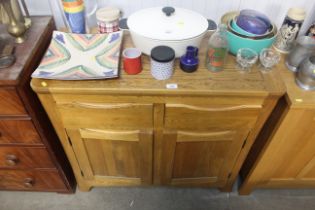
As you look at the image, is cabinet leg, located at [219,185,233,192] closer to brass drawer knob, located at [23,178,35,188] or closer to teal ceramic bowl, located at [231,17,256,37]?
teal ceramic bowl, located at [231,17,256,37]

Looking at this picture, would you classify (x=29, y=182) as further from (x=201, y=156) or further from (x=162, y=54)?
(x=162, y=54)

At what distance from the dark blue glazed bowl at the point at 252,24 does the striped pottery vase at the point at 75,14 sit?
572 mm

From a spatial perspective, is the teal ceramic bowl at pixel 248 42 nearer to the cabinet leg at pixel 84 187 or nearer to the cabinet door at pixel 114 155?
the cabinet door at pixel 114 155

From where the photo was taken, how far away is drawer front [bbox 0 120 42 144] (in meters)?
0.92

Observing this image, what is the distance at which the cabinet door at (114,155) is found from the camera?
3.20 ft

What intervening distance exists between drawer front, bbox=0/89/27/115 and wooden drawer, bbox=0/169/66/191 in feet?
1.35

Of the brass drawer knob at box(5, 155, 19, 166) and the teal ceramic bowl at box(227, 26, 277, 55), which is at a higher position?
the teal ceramic bowl at box(227, 26, 277, 55)

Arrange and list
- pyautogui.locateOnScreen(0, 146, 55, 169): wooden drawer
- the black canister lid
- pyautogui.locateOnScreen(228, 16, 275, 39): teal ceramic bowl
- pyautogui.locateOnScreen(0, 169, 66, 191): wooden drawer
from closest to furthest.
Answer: the black canister lid < pyautogui.locateOnScreen(228, 16, 275, 39): teal ceramic bowl < pyautogui.locateOnScreen(0, 146, 55, 169): wooden drawer < pyautogui.locateOnScreen(0, 169, 66, 191): wooden drawer

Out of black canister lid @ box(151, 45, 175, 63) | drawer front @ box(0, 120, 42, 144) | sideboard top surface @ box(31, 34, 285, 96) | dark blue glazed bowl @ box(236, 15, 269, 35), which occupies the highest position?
dark blue glazed bowl @ box(236, 15, 269, 35)

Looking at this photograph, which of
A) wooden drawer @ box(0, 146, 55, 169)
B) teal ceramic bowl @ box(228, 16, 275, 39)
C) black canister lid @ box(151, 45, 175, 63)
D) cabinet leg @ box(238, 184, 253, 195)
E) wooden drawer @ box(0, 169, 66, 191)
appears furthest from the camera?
cabinet leg @ box(238, 184, 253, 195)

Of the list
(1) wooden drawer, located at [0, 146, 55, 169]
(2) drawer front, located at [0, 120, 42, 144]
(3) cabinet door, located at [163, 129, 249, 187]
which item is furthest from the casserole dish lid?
(1) wooden drawer, located at [0, 146, 55, 169]

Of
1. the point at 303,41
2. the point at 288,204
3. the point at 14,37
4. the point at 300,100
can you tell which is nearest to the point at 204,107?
the point at 300,100

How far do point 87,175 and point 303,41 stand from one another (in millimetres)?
1088

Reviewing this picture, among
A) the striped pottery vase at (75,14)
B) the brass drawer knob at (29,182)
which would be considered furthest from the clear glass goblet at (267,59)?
the brass drawer knob at (29,182)
